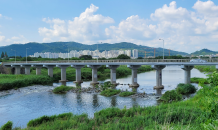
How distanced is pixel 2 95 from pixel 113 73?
27277 millimetres

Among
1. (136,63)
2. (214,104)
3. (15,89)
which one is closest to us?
(214,104)

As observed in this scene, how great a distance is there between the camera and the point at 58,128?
Result: 14.9m

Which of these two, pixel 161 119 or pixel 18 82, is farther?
pixel 18 82

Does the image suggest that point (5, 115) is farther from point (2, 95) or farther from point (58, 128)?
point (2, 95)

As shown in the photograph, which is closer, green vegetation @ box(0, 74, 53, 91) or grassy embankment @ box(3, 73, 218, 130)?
grassy embankment @ box(3, 73, 218, 130)

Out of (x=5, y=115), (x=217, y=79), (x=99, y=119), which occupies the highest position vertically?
(x=217, y=79)

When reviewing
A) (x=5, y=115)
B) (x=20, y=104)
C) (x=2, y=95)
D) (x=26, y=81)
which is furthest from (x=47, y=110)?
(x=26, y=81)

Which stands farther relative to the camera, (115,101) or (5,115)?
(115,101)

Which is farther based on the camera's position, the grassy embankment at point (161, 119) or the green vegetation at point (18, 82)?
the green vegetation at point (18, 82)

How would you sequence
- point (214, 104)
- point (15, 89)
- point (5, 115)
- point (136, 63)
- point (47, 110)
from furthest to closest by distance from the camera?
point (136, 63) → point (15, 89) → point (47, 110) → point (5, 115) → point (214, 104)

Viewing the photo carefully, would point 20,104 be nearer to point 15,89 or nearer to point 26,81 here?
point 15,89

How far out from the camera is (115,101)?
31.0 metres

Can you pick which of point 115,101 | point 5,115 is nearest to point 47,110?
point 5,115

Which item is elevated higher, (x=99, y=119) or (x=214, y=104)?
(x=214, y=104)
